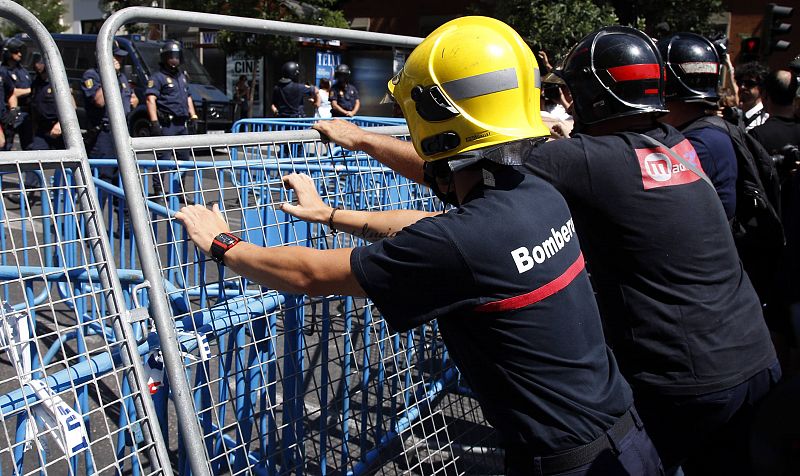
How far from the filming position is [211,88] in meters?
18.9

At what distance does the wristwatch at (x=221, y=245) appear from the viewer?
200 cm

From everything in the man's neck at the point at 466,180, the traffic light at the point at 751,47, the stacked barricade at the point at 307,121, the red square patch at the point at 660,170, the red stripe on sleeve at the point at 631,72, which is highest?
the red stripe on sleeve at the point at 631,72

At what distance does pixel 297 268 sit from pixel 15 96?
11680 mm

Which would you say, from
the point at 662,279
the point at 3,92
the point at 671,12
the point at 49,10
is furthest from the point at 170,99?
the point at 49,10

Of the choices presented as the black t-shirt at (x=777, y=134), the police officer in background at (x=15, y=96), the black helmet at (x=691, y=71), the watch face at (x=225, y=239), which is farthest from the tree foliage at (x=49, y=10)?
the watch face at (x=225, y=239)

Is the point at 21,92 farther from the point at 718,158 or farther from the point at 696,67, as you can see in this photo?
the point at 718,158

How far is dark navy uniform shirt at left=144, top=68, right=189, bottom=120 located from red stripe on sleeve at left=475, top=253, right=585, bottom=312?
1024 cm

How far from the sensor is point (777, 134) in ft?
17.4

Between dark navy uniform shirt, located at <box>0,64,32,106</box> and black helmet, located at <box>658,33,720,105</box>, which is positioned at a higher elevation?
black helmet, located at <box>658,33,720,105</box>

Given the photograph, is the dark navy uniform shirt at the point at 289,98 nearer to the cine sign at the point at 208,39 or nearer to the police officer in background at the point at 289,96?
the police officer in background at the point at 289,96

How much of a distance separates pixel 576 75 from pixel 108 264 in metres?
1.73

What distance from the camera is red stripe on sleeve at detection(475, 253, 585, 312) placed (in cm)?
186

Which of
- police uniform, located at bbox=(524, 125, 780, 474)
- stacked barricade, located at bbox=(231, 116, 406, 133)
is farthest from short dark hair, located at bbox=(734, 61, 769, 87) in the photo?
police uniform, located at bbox=(524, 125, 780, 474)

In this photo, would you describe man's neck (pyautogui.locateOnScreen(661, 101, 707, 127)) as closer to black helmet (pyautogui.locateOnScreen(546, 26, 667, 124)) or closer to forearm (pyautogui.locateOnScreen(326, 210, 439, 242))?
black helmet (pyautogui.locateOnScreen(546, 26, 667, 124))
